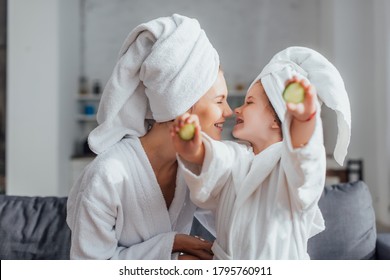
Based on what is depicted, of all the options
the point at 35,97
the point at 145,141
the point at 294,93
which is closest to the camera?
the point at 294,93

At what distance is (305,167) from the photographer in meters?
0.71

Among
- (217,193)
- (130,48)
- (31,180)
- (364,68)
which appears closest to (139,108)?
(130,48)

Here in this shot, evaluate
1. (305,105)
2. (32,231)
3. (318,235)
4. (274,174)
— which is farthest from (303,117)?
(32,231)

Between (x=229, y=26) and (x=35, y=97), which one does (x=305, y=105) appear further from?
(x=229, y=26)

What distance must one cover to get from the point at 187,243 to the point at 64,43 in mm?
3223

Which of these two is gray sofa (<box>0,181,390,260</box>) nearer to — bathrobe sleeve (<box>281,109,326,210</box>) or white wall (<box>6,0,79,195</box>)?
bathrobe sleeve (<box>281,109,326,210</box>)

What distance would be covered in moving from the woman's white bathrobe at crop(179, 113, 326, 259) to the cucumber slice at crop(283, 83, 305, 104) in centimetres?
8

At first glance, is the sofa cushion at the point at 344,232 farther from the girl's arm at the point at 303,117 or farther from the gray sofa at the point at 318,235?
the girl's arm at the point at 303,117

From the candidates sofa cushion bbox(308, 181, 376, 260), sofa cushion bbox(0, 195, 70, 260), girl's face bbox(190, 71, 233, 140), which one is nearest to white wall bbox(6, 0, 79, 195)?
sofa cushion bbox(0, 195, 70, 260)

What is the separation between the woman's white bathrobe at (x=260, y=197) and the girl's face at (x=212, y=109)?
73mm

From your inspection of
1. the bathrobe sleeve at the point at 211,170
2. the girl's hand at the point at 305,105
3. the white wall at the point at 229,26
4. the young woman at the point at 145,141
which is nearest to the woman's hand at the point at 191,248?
the young woman at the point at 145,141

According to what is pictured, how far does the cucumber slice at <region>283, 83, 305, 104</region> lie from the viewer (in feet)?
2.17

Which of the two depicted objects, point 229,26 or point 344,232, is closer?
point 344,232

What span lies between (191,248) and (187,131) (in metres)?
0.35
